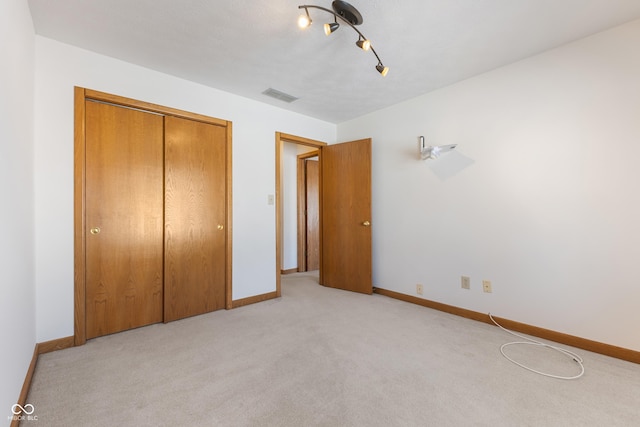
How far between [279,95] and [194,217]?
1.72 metres

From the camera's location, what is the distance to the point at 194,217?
2854mm

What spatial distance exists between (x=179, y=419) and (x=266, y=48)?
2.65 meters

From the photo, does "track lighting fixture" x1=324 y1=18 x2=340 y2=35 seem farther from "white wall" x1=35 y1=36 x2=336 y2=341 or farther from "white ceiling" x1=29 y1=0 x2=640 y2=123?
"white wall" x1=35 y1=36 x2=336 y2=341

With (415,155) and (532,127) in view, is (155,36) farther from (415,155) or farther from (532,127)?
(532,127)

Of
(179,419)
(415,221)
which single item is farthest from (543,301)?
(179,419)

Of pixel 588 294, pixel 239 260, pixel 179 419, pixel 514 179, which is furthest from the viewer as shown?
pixel 239 260

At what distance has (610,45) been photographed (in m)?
2.06

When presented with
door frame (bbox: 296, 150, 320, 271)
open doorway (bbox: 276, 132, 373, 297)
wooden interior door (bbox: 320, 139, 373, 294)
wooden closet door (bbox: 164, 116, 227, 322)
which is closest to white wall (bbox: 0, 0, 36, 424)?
wooden closet door (bbox: 164, 116, 227, 322)

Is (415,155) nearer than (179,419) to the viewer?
No

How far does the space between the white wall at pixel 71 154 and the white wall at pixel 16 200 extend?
0.48 feet

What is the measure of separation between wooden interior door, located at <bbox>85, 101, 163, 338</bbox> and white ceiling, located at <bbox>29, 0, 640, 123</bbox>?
61 cm

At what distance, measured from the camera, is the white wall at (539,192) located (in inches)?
79.7

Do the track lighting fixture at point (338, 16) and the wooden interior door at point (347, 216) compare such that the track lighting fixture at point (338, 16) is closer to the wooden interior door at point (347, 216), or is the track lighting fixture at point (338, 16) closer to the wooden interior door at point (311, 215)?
the wooden interior door at point (347, 216)

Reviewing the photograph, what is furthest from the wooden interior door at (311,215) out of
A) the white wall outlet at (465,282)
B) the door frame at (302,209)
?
the white wall outlet at (465,282)
